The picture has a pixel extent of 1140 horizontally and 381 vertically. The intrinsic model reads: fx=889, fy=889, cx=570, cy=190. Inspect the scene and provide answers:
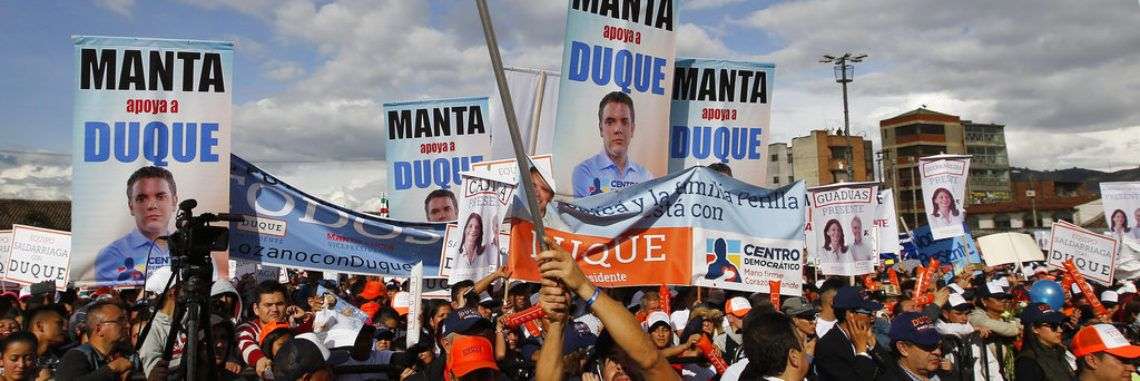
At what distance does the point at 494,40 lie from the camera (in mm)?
2893

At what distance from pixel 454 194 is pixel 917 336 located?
355 inches

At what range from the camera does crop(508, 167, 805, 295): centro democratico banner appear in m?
8.13

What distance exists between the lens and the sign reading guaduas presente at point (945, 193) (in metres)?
15.4

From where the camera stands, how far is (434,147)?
44.9 feet

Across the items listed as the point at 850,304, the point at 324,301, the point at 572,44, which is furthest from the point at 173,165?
the point at 850,304

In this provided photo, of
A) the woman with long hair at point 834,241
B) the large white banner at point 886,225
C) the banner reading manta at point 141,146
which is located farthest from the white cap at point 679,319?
the large white banner at point 886,225

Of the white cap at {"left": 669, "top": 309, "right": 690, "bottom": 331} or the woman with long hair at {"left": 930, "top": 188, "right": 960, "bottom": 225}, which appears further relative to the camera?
the woman with long hair at {"left": 930, "top": 188, "right": 960, "bottom": 225}

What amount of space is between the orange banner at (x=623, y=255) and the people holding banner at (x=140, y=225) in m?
3.66

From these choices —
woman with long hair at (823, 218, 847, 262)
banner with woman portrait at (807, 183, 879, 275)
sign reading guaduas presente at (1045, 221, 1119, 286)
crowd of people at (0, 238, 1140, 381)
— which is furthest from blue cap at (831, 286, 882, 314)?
sign reading guaduas presente at (1045, 221, 1119, 286)

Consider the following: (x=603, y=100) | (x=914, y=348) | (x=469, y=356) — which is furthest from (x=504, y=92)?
(x=603, y=100)

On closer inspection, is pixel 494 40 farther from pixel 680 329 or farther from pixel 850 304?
pixel 680 329

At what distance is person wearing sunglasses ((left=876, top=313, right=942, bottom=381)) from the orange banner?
2.53m

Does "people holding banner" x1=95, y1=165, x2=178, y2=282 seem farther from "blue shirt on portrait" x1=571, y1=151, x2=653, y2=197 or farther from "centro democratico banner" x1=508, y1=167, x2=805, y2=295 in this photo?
"blue shirt on portrait" x1=571, y1=151, x2=653, y2=197

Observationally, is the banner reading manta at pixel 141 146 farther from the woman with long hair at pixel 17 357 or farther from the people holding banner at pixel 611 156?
the people holding banner at pixel 611 156
